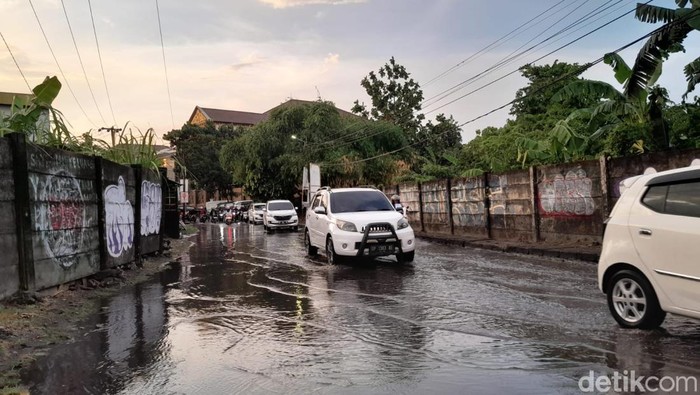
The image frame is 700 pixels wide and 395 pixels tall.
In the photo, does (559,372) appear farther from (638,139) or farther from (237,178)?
(237,178)

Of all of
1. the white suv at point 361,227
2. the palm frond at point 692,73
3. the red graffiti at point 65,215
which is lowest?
the white suv at point 361,227

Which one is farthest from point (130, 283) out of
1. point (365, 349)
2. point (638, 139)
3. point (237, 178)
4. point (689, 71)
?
point (237, 178)

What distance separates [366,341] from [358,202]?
7.79 metres

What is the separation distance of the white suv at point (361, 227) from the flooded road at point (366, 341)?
181 centimetres

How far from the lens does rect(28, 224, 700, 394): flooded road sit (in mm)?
4508

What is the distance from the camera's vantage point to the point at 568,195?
1425 cm

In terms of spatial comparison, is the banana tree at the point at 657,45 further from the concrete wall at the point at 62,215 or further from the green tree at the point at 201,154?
the green tree at the point at 201,154

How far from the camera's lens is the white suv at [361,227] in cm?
1191

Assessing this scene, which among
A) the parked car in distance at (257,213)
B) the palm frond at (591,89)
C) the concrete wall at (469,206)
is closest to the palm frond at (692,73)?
the palm frond at (591,89)

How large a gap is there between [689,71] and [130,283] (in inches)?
593

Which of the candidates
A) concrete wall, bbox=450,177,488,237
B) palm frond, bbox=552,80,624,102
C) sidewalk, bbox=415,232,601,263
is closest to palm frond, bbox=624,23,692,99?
palm frond, bbox=552,80,624,102

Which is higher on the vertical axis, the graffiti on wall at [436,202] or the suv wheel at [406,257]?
the graffiti on wall at [436,202]

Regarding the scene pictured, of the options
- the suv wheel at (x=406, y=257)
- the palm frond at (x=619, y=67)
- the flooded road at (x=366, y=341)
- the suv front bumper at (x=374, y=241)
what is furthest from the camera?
the palm frond at (x=619, y=67)

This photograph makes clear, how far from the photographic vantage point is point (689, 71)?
14.5m
